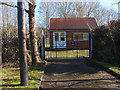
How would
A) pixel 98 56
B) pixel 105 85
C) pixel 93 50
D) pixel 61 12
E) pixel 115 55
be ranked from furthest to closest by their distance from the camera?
pixel 61 12
pixel 93 50
pixel 98 56
pixel 115 55
pixel 105 85

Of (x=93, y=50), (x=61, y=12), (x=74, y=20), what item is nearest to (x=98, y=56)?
(x=93, y=50)

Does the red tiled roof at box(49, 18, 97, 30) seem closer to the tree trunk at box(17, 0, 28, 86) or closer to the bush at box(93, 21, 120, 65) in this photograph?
the bush at box(93, 21, 120, 65)

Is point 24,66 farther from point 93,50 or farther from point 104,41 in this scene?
point 93,50

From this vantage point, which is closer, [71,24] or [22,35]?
[22,35]

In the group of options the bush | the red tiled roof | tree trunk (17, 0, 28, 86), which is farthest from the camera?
the red tiled roof

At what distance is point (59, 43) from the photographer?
739 inches

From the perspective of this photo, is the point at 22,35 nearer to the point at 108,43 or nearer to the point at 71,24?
the point at 108,43

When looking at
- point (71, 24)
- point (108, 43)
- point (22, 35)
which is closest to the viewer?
point (22, 35)

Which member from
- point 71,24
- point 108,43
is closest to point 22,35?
point 108,43

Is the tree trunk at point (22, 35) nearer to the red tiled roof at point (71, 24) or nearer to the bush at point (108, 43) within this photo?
the bush at point (108, 43)

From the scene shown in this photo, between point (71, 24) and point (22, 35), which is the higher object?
point (71, 24)

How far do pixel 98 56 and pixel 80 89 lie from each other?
5.03 m

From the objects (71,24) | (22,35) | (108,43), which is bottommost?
(108,43)

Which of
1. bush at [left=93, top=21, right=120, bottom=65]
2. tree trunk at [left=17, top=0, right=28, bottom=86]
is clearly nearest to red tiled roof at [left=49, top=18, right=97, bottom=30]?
bush at [left=93, top=21, right=120, bottom=65]
